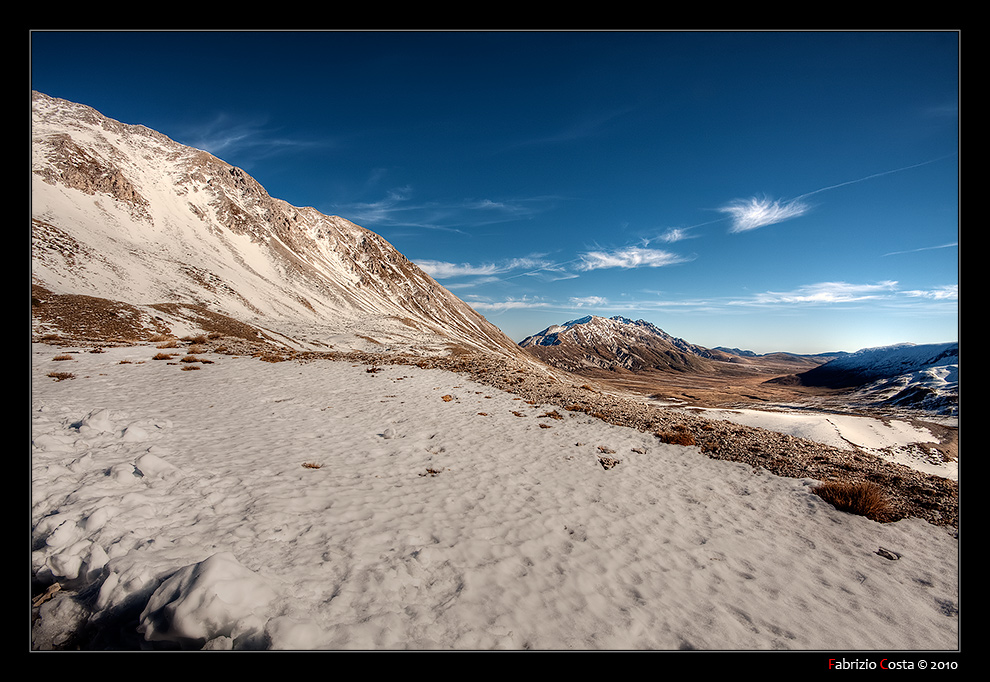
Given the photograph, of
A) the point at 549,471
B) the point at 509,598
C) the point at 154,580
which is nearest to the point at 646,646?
the point at 509,598

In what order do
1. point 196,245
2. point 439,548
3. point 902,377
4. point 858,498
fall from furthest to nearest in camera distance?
point 902,377 < point 196,245 < point 858,498 < point 439,548

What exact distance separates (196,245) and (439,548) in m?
115

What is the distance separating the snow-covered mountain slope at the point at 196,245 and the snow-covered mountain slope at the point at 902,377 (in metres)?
124

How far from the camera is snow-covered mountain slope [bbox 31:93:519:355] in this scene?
186 feet

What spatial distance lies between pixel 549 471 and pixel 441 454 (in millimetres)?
3312

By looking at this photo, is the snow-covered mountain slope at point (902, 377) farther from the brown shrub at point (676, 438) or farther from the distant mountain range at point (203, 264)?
the brown shrub at point (676, 438)

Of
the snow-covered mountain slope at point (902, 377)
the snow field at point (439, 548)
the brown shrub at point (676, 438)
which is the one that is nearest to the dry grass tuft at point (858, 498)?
the snow field at point (439, 548)

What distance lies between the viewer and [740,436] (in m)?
12.7

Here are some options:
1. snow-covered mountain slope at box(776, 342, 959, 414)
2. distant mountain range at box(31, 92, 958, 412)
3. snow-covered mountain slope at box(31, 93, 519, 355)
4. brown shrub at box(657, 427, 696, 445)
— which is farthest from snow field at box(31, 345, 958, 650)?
snow-covered mountain slope at box(776, 342, 959, 414)

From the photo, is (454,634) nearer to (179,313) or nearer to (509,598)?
(509,598)

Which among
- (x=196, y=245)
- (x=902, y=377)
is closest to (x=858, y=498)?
(x=196, y=245)

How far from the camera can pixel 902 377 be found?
122 m

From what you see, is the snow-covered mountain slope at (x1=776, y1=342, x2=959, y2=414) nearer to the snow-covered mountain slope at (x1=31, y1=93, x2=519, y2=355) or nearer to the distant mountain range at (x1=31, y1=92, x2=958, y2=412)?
the distant mountain range at (x1=31, y1=92, x2=958, y2=412)

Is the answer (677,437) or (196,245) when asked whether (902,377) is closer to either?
(677,437)
